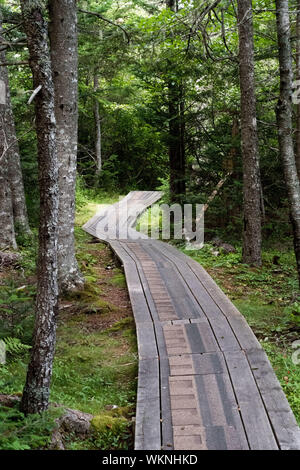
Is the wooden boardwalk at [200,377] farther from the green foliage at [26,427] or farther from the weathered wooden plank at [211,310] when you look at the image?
the green foliage at [26,427]

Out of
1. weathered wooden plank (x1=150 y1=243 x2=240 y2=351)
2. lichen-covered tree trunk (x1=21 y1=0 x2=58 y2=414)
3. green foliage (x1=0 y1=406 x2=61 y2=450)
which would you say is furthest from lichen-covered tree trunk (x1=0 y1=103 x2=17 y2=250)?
green foliage (x1=0 y1=406 x2=61 y2=450)

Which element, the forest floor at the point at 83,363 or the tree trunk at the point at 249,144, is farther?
the tree trunk at the point at 249,144

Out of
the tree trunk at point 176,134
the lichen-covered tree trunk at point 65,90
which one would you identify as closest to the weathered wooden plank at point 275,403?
the lichen-covered tree trunk at point 65,90

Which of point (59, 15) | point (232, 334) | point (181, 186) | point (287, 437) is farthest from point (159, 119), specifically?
point (287, 437)

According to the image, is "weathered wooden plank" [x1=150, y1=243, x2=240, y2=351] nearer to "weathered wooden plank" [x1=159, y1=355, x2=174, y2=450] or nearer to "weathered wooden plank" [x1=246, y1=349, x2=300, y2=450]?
"weathered wooden plank" [x1=246, y1=349, x2=300, y2=450]

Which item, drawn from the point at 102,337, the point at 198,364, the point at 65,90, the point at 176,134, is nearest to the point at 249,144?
the point at 65,90

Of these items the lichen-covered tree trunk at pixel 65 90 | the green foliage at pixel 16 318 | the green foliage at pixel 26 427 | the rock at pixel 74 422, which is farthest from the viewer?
the lichen-covered tree trunk at pixel 65 90

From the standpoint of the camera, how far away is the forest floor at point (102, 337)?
4242 mm

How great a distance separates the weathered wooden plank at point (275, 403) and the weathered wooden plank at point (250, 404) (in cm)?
6

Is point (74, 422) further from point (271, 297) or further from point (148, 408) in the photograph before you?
point (271, 297)

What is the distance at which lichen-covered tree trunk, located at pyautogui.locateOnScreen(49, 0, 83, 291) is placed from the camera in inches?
306

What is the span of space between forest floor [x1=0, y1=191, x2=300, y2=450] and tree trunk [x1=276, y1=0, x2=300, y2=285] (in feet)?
4.89

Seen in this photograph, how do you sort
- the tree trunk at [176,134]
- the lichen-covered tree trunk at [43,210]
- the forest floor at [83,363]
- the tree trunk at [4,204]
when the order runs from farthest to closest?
the tree trunk at [176,134] → the tree trunk at [4,204] → the forest floor at [83,363] → the lichen-covered tree trunk at [43,210]

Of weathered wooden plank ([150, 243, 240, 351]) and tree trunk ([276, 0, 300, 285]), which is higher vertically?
tree trunk ([276, 0, 300, 285])
